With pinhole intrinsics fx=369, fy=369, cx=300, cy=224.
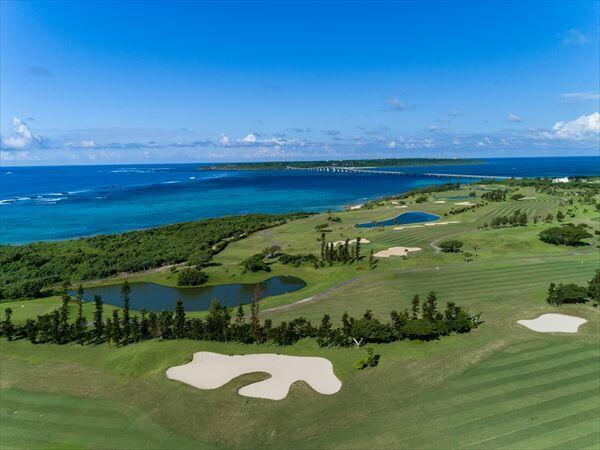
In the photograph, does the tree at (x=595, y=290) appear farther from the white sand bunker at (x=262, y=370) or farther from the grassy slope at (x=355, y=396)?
the white sand bunker at (x=262, y=370)

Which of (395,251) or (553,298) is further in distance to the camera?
(395,251)

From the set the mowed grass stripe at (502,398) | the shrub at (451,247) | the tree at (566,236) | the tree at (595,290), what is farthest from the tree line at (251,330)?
the tree at (566,236)

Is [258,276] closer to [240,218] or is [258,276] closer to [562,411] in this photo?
[562,411]

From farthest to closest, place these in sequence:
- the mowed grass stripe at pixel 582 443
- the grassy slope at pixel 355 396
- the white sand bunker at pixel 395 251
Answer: the white sand bunker at pixel 395 251, the grassy slope at pixel 355 396, the mowed grass stripe at pixel 582 443

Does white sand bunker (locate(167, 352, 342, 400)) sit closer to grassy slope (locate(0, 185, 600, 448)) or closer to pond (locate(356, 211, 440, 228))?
grassy slope (locate(0, 185, 600, 448))

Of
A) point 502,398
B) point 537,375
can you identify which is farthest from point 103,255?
point 537,375

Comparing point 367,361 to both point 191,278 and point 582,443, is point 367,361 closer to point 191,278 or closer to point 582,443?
point 582,443

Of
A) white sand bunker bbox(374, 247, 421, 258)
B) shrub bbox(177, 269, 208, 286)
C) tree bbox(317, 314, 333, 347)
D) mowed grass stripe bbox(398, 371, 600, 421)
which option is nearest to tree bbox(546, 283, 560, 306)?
mowed grass stripe bbox(398, 371, 600, 421)

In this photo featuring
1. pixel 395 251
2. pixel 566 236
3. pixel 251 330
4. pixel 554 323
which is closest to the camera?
pixel 251 330
